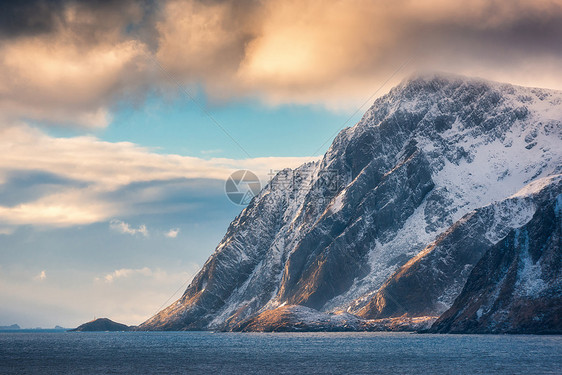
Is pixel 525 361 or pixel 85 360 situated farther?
pixel 85 360

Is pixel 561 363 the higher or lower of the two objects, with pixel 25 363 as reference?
lower

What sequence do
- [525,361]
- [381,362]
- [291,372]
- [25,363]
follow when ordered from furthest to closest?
[25,363]
[381,362]
[525,361]
[291,372]

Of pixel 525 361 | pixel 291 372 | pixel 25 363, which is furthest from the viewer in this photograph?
pixel 25 363

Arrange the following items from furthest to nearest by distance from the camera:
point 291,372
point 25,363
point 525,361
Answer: point 25,363, point 525,361, point 291,372

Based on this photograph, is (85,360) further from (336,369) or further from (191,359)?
(336,369)

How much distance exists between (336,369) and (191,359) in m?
58.2

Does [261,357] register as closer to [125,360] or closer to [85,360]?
[125,360]

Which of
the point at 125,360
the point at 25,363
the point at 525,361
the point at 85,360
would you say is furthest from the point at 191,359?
the point at 525,361

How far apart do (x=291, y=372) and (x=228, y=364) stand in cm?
3050

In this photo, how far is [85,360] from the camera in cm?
19725

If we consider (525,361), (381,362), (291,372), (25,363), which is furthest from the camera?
(25,363)

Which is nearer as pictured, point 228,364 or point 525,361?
point 525,361

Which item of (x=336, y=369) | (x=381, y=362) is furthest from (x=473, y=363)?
(x=336, y=369)

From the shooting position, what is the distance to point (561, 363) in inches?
6132
